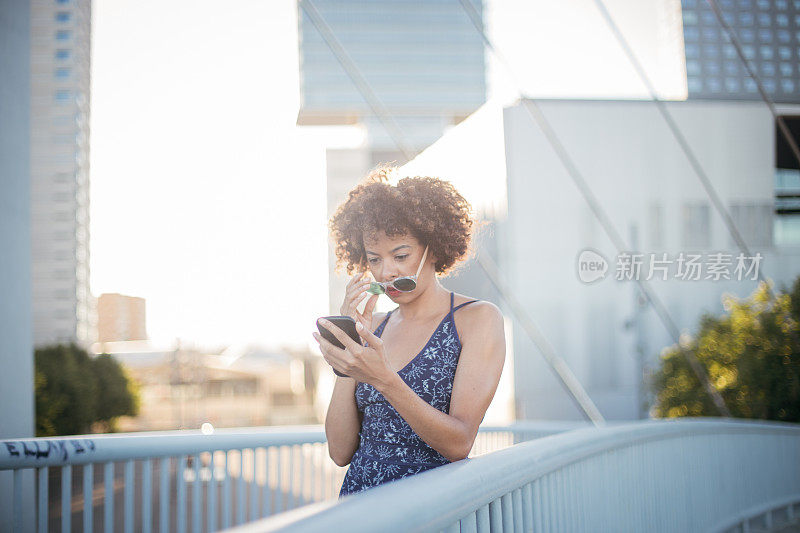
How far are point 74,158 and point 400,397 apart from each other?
15566 mm

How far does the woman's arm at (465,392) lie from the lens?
4.29 feet

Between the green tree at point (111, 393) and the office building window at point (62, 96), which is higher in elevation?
the office building window at point (62, 96)

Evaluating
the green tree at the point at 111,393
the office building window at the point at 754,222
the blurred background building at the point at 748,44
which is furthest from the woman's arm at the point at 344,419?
the office building window at the point at 754,222

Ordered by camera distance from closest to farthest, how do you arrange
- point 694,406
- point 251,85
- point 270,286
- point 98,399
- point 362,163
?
point 270,286 → point 251,85 → point 694,406 → point 98,399 → point 362,163

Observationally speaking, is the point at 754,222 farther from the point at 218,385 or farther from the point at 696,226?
the point at 218,385

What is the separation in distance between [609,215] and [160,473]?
60.6 feet

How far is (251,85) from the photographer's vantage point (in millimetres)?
7895

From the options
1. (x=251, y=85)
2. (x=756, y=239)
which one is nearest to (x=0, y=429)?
(x=251, y=85)

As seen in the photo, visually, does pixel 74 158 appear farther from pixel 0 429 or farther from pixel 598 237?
pixel 0 429

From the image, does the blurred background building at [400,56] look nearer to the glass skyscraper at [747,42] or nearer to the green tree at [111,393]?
the glass skyscraper at [747,42]

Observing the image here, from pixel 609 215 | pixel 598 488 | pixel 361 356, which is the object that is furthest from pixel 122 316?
pixel 609 215

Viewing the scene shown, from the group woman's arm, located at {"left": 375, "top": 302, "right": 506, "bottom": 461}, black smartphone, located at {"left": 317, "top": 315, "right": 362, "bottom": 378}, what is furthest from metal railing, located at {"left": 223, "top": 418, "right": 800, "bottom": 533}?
black smartphone, located at {"left": 317, "top": 315, "right": 362, "bottom": 378}

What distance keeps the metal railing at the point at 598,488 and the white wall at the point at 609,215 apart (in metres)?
14.3

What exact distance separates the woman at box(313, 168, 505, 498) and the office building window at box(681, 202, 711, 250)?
1850 centimetres
